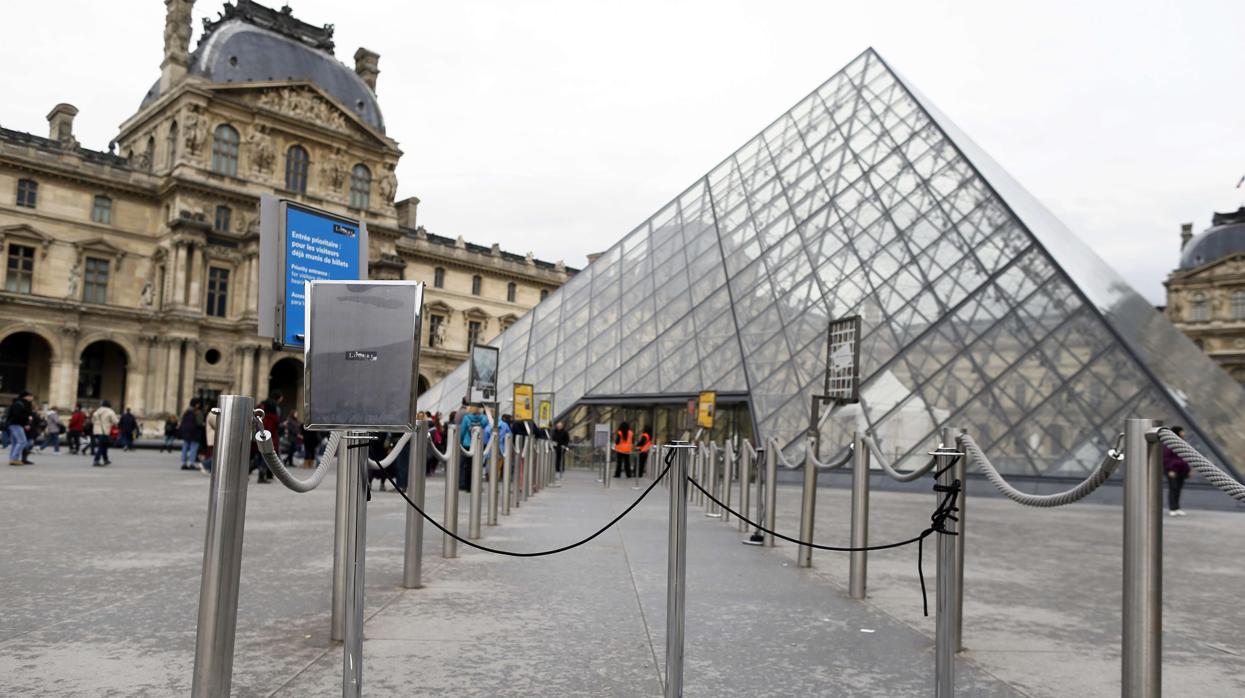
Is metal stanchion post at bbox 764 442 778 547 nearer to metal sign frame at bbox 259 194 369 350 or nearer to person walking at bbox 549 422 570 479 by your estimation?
metal sign frame at bbox 259 194 369 350

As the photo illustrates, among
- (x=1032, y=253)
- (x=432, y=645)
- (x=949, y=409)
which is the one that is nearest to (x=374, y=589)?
(x=432, y=645)

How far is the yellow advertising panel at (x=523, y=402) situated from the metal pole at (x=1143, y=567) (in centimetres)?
1463

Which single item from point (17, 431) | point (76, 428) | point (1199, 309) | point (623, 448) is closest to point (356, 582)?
point (623, 448)

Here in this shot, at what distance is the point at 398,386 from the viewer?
3.30m

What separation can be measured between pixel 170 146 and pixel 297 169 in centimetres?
582

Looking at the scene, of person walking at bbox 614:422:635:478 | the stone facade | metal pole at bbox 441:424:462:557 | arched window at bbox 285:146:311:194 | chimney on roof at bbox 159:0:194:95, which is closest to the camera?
metal pole at bbox 441:424:462:557

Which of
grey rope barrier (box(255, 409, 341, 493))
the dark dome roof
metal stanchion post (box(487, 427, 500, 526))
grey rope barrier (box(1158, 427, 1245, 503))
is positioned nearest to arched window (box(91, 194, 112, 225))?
the dark dome roof

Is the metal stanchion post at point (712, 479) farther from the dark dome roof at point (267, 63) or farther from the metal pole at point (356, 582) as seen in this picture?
the dark dome roof at point (267, 63)

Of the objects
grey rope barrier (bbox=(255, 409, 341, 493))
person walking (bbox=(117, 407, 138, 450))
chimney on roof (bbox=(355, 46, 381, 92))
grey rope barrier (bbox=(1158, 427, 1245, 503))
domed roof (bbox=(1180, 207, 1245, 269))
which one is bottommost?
person walking (bbox=(117, 407, 138, 450))

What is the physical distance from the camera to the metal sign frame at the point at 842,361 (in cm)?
971

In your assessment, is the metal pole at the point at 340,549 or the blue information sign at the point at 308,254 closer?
the metal pole at the point at 340,549

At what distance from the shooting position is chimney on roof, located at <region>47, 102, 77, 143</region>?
4716 cm

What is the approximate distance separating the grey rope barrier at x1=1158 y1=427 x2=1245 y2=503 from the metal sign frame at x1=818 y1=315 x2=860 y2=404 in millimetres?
7097

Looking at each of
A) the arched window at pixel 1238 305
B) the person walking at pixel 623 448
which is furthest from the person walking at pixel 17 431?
the arched window at pixel 1238 305
